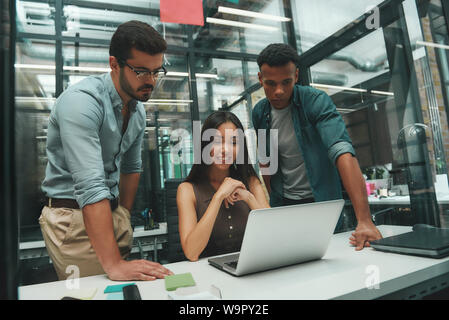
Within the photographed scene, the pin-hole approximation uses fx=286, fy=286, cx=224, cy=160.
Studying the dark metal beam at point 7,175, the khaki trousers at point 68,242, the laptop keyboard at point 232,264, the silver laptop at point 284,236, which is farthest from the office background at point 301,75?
the dark metal beam at point 7,175

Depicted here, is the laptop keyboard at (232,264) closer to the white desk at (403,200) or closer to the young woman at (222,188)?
the young woman at (222,188)

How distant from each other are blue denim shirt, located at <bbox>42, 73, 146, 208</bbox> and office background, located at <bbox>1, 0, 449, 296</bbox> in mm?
304

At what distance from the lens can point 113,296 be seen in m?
0.72

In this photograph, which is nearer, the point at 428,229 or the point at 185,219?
the point at 428,229

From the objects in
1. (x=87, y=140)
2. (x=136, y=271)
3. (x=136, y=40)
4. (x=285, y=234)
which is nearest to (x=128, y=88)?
(x=136, y=40)

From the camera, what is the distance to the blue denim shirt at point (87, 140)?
37.7 inches

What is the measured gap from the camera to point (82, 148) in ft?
3.18

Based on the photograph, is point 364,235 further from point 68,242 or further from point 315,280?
point 68,242

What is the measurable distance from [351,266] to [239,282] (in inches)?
14.0

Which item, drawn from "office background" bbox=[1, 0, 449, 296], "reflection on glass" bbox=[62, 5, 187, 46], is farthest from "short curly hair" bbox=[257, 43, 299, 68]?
"reflection on glass" bbox=[62, 5, 187, 46]

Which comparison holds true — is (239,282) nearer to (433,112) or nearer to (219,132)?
(219,132)

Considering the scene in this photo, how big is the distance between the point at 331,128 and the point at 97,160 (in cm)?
106
